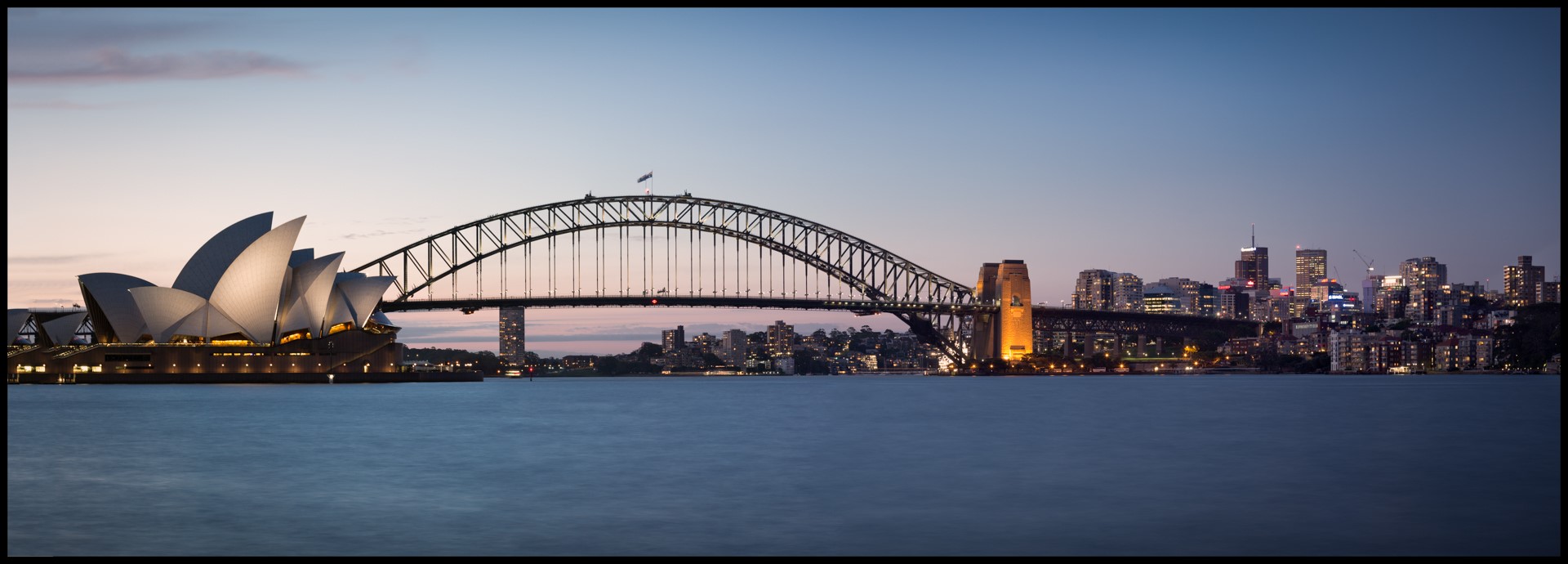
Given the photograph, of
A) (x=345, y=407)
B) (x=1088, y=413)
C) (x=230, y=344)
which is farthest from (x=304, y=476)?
(x=230, y=344)

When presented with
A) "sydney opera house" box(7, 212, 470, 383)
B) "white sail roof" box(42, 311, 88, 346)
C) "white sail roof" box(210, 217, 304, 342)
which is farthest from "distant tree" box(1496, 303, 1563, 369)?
"white sail roof" box(42, 311, 88, 346)

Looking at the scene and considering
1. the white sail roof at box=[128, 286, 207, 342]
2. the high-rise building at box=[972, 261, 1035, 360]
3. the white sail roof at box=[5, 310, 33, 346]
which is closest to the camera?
the white sail roof at box=[128, 286, 207, 342]

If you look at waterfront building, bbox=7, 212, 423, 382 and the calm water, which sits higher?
waterfront building, bbox=7, 212, 423, 382

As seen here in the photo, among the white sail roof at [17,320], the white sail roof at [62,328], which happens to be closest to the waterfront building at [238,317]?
the white sail roof at [62,328]

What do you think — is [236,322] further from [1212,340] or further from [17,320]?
[1212,340]

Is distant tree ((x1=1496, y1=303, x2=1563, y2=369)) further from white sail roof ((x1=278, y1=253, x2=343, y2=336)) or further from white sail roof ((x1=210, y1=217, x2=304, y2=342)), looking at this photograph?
white sail roof ((x1=210, y1=217, x2=304, y2=342))

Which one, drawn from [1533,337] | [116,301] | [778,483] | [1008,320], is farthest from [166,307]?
[1533,337]
